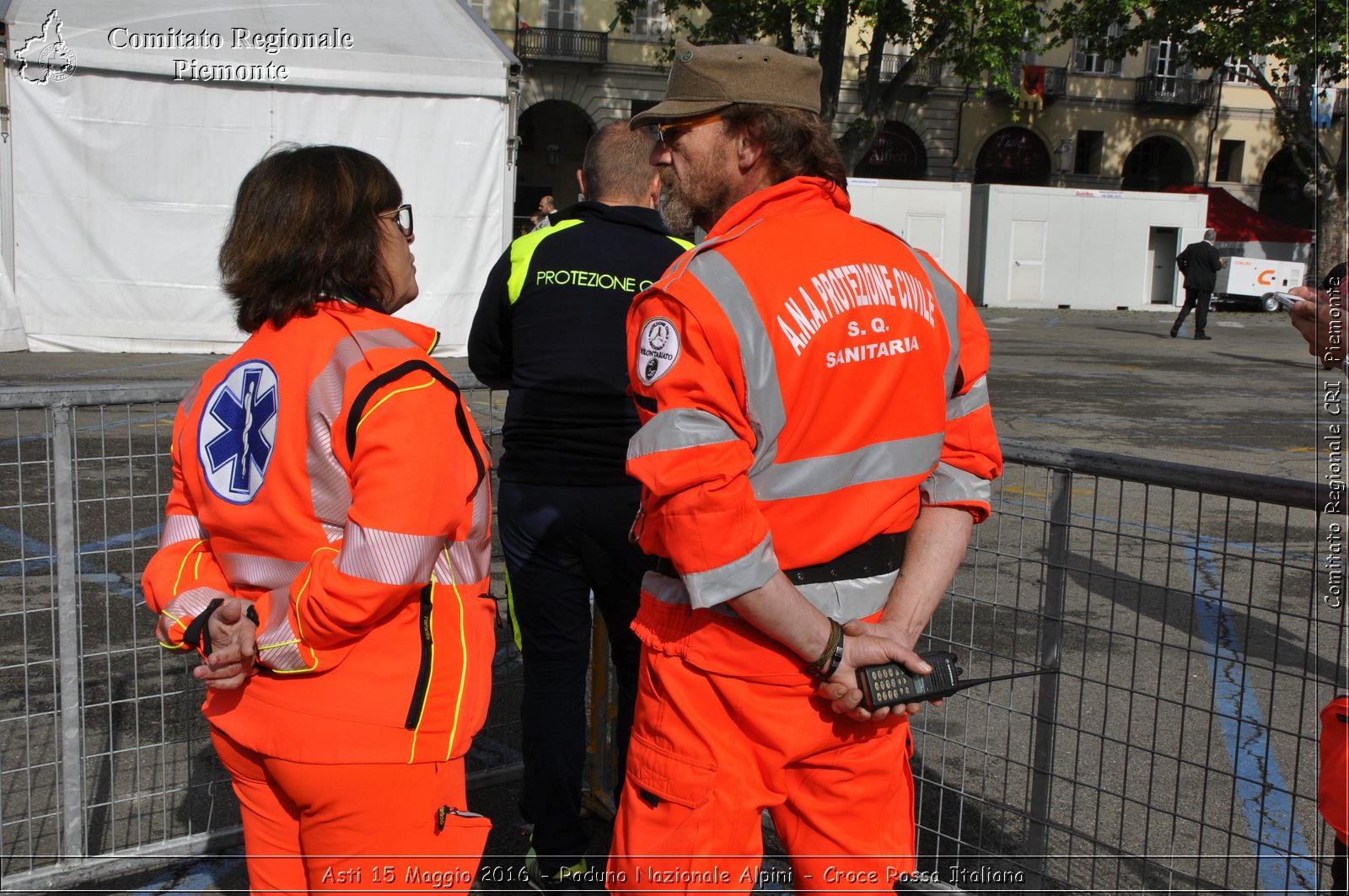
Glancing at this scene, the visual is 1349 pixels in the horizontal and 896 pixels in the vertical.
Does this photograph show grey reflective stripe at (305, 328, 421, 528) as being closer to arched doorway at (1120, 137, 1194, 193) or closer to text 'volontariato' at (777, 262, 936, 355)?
text 'volontariato' at (777, 262, 936, 355)

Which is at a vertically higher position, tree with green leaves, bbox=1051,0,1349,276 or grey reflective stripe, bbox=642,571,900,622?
tree with green leaves, bbox=1051,0,1349,276

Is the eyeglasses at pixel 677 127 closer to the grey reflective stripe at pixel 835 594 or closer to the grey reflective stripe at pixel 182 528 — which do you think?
the grey reflective stripe at pixel 835 594

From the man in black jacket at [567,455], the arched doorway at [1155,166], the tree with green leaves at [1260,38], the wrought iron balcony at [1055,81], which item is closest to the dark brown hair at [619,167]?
the man in black jacket at [567,455]

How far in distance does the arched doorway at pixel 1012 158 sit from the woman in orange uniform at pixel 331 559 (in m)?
42.5

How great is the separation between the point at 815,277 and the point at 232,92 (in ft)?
40.8

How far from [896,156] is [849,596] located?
41.7 metres

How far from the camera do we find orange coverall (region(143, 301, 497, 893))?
1.85 meters

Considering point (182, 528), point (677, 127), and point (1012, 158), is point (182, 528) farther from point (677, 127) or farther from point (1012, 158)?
point (1012, 158)

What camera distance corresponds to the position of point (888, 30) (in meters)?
29.9

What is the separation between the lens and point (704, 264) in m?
1.85

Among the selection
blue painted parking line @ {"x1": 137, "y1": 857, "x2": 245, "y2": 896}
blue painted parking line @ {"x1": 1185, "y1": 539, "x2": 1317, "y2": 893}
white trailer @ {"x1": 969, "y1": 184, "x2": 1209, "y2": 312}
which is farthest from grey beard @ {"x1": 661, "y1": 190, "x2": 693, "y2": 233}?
white trailer @ {"x1": 969, "y1": 184, "x2": 1209, "y2": 312}

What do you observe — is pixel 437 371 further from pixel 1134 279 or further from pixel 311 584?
pixel 1134 279

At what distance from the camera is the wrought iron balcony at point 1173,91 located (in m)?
41.6

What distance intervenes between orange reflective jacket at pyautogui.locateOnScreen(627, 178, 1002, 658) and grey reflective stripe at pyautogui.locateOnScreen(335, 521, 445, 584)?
365 millimetres
